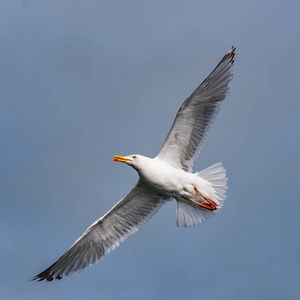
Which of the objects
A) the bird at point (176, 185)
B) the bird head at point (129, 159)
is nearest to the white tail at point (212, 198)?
the bird at point (176, 185)

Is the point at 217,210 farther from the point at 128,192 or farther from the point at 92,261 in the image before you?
the point at 92,261

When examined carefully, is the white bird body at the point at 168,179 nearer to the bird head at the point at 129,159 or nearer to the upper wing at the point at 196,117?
the bird head at the point at 129,159

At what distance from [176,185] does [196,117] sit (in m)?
1.32

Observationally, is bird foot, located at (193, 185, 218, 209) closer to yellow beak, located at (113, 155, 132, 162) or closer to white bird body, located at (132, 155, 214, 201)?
white bird body, located at (132, 155, 214, 201)

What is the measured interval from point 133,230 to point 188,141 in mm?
2211

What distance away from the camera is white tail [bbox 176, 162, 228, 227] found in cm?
1056

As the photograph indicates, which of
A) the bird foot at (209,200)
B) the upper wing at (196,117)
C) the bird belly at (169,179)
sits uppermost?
the upper wing at (196,117)

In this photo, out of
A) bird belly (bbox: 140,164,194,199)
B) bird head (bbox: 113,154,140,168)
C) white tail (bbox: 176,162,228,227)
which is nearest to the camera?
bird belly (bbox: 140,164,194,199)

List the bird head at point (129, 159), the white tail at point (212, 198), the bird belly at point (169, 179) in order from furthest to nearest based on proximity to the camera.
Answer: the white tail at point (212, 198)
the bird head at point (129, 159)
the bird belly at point (169, 179)

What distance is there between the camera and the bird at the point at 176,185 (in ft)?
33.8

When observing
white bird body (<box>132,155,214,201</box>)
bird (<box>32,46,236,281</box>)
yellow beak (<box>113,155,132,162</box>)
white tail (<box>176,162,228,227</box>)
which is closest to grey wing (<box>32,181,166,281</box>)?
bird (<box>32,46,236,281</box>)

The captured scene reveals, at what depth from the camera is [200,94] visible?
10.3 m

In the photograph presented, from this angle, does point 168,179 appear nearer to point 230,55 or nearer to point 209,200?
point 209,200

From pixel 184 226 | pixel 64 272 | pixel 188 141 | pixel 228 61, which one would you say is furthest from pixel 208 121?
pixel 64 272
